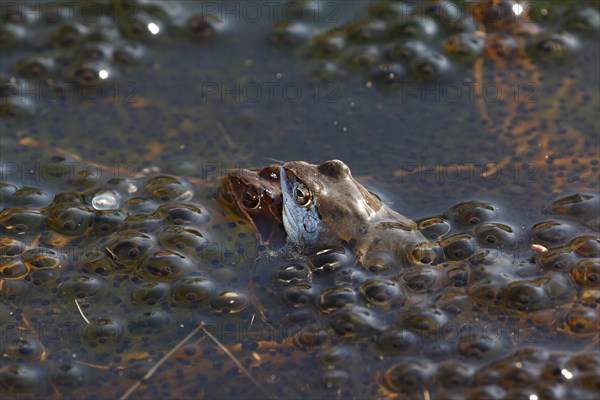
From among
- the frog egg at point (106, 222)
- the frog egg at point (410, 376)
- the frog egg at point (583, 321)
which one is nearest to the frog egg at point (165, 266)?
the frog egg at point (106, 222)

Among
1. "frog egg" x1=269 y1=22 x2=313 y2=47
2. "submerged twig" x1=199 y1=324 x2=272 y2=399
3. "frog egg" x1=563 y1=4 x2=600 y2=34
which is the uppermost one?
"frog egg" x1=563 y1=4 x2=600 y2=34

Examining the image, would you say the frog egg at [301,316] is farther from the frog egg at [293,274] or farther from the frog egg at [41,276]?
the frog egg at [41,276]

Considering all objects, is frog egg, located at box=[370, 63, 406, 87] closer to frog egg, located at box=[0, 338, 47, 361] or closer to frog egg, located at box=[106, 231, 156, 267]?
frog egg, located at box=[106, 231, 156, 267]

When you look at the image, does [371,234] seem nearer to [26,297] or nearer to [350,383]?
[350,383]

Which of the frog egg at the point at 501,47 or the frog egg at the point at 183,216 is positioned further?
the frog egg at the point at 501,47

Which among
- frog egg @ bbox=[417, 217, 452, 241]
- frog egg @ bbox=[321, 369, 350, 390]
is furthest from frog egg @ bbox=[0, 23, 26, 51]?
frog egg @ bbox=[321, 369, 350, 390]

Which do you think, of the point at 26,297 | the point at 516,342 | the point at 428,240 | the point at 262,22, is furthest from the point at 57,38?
the point at 516,342

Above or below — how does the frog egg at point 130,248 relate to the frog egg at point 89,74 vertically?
below
